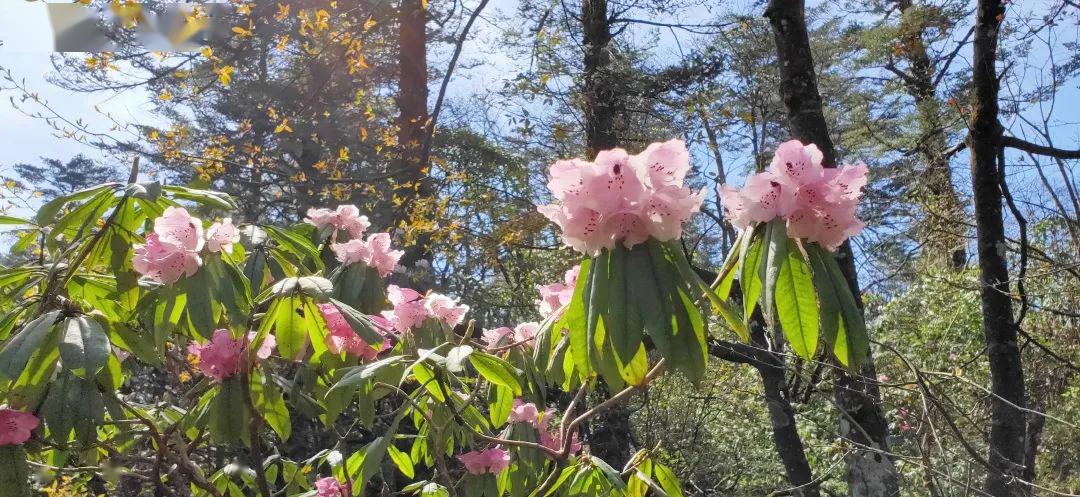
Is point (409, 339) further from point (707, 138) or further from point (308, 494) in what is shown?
point (707, 138)

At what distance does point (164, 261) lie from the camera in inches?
51.8

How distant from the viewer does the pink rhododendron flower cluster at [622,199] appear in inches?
34.2

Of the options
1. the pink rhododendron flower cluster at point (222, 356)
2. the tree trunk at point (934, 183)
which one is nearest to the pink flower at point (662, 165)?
the pink rhododendron flower cluster at point (222, 356)

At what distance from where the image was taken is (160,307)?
1.37 meters

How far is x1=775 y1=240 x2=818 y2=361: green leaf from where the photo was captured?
0.90 m

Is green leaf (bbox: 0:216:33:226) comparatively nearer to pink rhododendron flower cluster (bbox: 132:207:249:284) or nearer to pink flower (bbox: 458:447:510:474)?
pink rhododendron flower cluster (bbox: 132:207:249:284)

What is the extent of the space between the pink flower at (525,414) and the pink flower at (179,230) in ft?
3.27

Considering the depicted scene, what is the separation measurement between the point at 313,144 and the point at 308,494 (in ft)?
26.5

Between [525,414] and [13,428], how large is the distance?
115cm

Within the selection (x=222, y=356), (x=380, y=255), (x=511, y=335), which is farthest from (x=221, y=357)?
(x=511, y=335)

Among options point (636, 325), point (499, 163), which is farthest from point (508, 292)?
point (636, 325)

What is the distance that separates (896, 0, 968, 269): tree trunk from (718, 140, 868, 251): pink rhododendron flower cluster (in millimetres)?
2961

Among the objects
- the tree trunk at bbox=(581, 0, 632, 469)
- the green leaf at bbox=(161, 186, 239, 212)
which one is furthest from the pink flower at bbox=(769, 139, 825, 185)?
the tree trunk at bbox=(581, 0, 632, 469)

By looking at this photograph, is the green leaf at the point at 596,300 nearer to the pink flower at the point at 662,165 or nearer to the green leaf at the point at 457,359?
the pink flower at the point at 662,165
